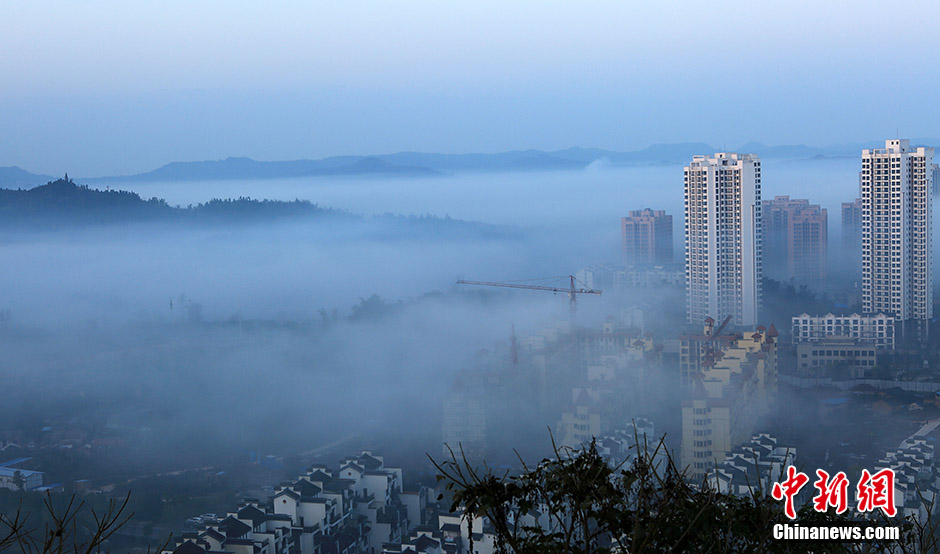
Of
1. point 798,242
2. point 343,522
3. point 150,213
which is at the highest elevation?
point 150,213

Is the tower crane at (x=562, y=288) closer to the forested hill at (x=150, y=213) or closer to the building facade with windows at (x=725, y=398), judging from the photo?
the building facade with windows at (x=725, y=398)

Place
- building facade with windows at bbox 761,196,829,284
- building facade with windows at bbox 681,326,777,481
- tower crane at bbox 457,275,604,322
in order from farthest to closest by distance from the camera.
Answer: building facade with windows at bbox 761,196,829,284 → tower crane at bbox 457,275,604,322 → building facade with windows at bbox 681,326,777,481

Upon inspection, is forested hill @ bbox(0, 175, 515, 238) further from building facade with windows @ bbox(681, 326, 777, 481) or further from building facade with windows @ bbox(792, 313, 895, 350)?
building facade with windows @ bbox(681, 326, 777, 481)

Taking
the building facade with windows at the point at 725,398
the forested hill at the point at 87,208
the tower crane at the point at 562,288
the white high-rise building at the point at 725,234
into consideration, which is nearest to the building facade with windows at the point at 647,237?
the tower crane at the point at 562,288

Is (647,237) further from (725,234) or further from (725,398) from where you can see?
(725,398)

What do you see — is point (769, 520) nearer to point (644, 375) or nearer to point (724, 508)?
point (724, 508)

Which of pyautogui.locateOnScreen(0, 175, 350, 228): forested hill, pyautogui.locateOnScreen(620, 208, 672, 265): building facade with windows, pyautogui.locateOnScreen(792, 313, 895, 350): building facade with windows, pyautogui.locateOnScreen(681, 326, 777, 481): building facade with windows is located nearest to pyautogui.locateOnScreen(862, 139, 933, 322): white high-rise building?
pyautogui.locateOnScreen(792, 313, 895, 350): building facade with windows

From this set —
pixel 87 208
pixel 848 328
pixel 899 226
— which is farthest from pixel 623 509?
pixel 87 208
